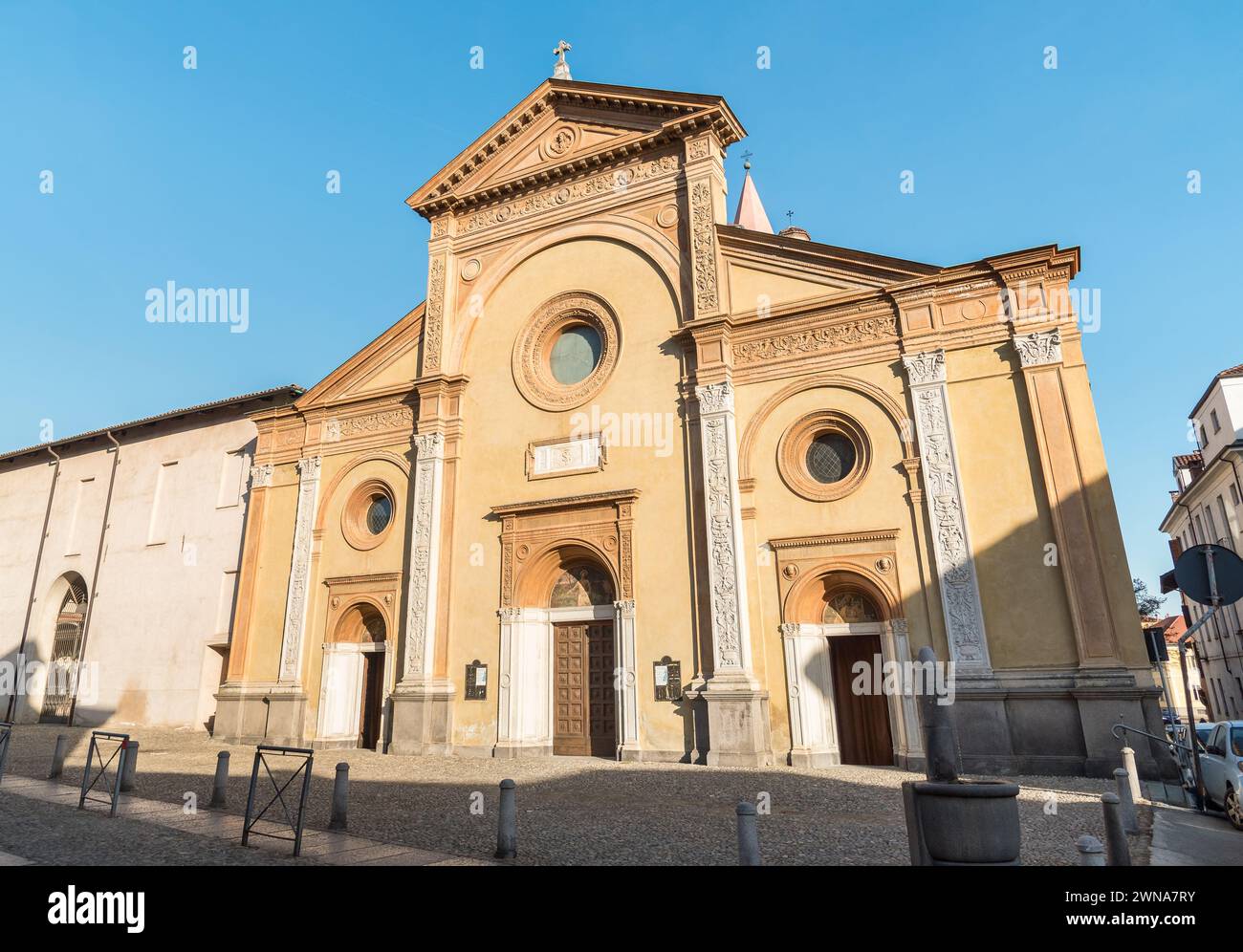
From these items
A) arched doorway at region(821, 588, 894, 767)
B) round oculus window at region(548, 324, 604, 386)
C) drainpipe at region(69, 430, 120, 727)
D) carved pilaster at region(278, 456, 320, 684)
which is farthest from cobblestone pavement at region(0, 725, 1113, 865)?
drainpipe at region(69, 430, 120, 727)

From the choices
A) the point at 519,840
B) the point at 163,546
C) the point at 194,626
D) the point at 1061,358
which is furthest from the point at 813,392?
the point at 163,546

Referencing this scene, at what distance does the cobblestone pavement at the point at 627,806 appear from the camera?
7.12 m

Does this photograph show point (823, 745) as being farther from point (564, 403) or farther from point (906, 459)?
point (564, 403)

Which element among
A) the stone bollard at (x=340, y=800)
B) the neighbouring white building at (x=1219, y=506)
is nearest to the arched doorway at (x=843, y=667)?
the stone bollard at (x=340, y=800)

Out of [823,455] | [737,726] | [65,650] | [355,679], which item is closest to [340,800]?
[737,726]

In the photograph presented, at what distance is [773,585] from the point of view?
46.7ft

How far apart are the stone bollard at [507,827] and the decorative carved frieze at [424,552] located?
33.9ft

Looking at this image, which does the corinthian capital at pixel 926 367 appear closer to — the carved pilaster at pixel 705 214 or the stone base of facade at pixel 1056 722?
the carved pilaster at pixel 705 214

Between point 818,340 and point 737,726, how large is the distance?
786cm

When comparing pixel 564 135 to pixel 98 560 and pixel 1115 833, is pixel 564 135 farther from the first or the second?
pixel 98 560

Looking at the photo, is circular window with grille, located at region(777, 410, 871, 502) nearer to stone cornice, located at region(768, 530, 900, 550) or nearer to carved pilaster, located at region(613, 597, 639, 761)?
stone cornice, located at region(768, 530, 900, 550)

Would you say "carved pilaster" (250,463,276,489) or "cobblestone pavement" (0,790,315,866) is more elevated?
"carved pilaster" (250,463,276,489)

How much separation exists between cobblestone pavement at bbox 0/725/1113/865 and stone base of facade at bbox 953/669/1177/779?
1.73 feet

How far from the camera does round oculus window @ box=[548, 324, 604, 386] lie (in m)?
17.6
